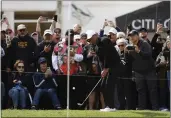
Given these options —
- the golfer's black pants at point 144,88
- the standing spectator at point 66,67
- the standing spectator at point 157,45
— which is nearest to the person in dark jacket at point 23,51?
the standing spectator at point 66,67

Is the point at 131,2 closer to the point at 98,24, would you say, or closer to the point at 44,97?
the point at 98,24

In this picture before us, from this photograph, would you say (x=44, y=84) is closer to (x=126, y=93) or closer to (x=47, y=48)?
(x=47, y=48)

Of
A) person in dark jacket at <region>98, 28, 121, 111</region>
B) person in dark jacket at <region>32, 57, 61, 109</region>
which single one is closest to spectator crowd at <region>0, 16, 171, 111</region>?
person in dark jacket at <region>32, 57, 61, 109</region>

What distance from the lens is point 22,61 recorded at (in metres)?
16.9

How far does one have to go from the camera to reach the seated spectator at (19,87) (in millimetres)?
16547

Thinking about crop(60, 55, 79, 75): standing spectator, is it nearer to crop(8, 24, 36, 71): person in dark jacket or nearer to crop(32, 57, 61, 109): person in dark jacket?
crop(32, 57, 61, 109): person in dark jacket

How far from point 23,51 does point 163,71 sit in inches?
136

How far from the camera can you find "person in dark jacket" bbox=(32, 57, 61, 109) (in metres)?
16.7

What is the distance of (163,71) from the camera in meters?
17.0

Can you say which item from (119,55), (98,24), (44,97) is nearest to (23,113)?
(44,97)

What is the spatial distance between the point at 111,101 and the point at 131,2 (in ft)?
21.6

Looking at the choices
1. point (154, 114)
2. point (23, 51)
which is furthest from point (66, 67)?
point (154, 114)

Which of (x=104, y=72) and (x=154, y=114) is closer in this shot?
(x=154, y=114)

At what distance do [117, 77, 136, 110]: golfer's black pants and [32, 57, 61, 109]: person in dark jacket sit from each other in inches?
59.5
